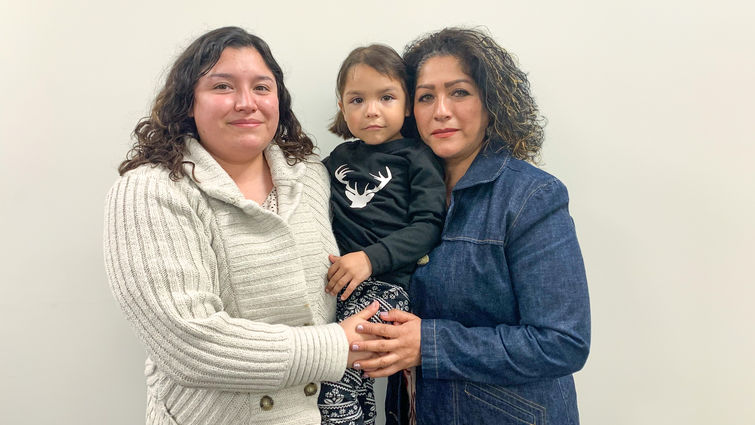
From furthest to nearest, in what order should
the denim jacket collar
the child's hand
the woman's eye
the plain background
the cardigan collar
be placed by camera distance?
the plain background → the woman's eye → the denim jacket collar → the child's hand → the cardigan collar

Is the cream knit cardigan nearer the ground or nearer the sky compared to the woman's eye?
nearer the ground

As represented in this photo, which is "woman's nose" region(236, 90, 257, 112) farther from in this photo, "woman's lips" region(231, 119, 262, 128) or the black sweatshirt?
the black sweatshirt

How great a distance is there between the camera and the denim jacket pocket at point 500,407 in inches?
52.7

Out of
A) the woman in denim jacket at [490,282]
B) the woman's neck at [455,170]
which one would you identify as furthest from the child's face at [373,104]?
the woman's neck at [455,170]

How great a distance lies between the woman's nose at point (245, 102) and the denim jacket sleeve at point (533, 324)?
31.5 inches

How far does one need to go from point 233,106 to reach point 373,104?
460 millimetres

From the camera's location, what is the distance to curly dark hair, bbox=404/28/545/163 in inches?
58.1

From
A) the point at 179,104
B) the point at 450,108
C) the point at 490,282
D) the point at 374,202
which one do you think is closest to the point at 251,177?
the point at 179,104

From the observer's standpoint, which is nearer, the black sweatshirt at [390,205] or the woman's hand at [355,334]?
the woman's hand at [355,334]

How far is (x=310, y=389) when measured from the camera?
4.18 ft

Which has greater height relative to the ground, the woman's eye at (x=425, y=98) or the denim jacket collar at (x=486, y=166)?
the woman's eye at (x=425, y=98)

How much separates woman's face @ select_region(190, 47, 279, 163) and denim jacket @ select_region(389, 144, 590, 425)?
25.3 inches

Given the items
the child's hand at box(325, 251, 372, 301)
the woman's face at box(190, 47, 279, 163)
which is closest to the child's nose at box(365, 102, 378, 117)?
the woman's face at box(190, 47, 279, 163)

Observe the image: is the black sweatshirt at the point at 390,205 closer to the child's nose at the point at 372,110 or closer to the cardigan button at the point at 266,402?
the child's nose at the point at 372,110
